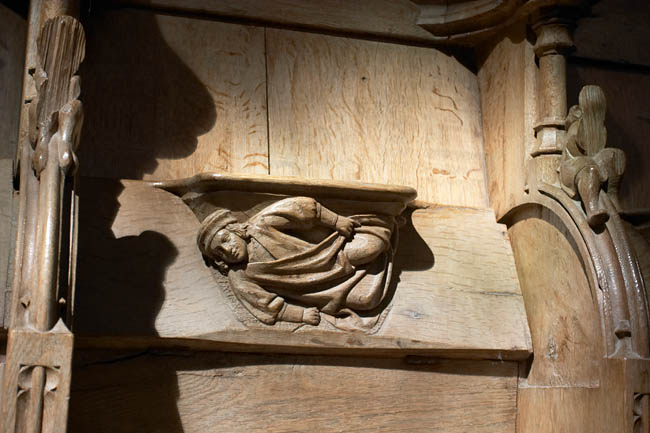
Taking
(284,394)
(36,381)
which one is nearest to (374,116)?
(284,394)

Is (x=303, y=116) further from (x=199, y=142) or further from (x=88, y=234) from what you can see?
(x=88, y=234)

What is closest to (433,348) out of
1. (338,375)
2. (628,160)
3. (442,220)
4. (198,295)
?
(338,375)

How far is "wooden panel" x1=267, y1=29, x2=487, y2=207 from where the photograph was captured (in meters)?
2.29

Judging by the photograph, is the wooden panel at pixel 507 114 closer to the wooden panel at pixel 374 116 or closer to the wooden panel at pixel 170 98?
the wooden panel at pixel 374 116

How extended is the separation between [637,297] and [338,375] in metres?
0.71

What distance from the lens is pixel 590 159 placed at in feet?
6.64

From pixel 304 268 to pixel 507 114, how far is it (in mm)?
791

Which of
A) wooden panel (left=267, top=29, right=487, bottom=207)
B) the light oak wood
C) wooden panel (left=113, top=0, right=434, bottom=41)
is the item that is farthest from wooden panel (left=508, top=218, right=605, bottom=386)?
the light oak wood

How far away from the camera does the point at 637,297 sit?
187 centimetres

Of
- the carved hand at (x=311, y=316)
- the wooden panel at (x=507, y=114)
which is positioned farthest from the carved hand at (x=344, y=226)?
the wooden panel at (x=507, y=114)

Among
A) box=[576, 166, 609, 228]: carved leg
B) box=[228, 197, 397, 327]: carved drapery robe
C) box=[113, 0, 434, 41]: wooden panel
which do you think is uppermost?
box=[113, 0, 434, 41]: wooden panel

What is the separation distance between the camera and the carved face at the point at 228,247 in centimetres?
191

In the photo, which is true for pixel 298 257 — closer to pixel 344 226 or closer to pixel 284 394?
pixel 344 226

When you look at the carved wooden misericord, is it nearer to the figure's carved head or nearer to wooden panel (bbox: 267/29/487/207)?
the figure's carved head
